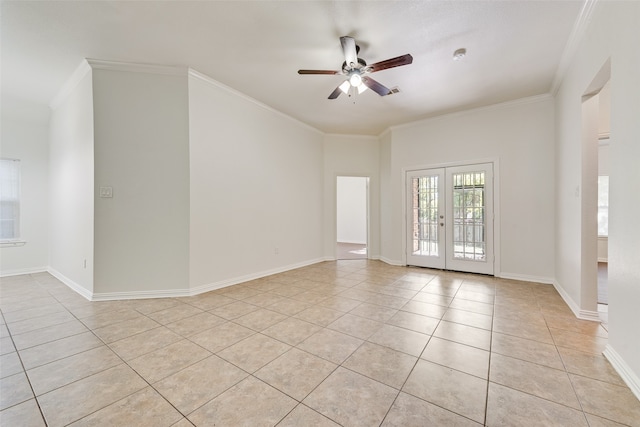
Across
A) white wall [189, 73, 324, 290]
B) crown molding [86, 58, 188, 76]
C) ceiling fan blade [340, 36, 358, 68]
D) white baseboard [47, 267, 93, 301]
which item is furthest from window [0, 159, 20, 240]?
ceiling fan blade [340, 36, 358, 68]

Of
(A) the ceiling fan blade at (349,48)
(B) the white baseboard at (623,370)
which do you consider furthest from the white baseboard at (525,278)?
(A) the ceiling fan blade at (349,48)

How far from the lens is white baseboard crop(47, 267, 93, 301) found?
138 inches

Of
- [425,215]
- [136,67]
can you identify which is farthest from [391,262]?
[136,67]

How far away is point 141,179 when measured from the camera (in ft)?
11.4

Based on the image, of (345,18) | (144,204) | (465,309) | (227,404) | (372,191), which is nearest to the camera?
(227,404)

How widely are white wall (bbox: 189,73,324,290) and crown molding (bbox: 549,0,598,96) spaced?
4079 mm

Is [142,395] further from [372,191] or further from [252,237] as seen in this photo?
[372,191]

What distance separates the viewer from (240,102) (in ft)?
13.9

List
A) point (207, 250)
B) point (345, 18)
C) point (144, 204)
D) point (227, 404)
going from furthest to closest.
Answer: point (207, 250), point (144, 204), point (345, 18), point (227, 404)

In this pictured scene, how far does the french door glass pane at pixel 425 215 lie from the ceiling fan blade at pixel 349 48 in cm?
318

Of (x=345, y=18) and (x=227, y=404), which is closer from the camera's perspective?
(x=227, y=404)

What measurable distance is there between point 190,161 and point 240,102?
136 cm

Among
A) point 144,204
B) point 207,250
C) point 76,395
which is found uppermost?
point 144,204

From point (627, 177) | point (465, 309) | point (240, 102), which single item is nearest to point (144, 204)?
point (240, 102)
